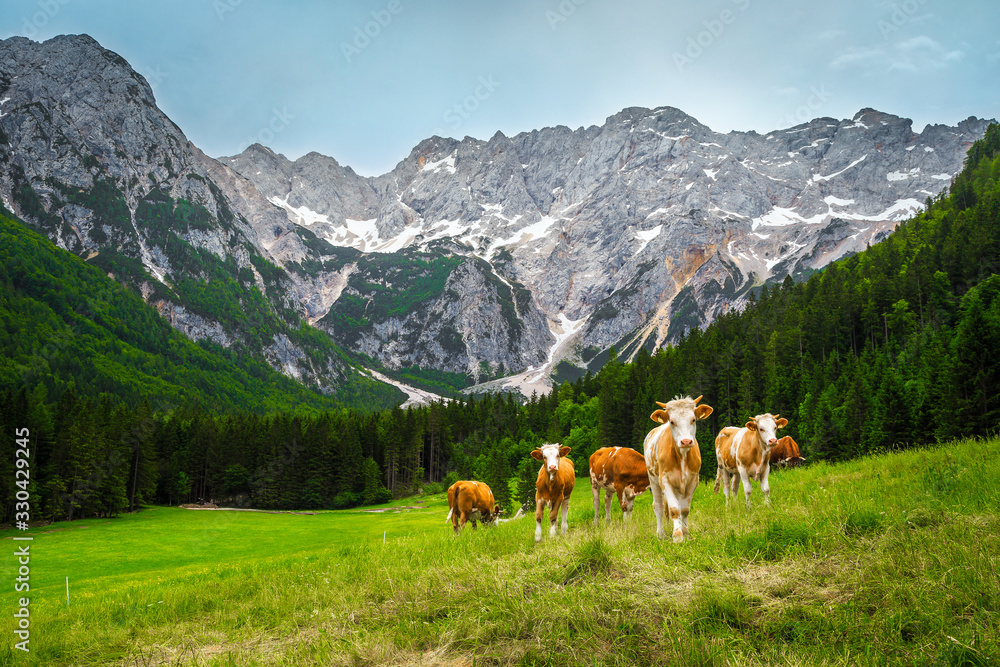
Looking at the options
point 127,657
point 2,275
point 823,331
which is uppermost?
point 2,275

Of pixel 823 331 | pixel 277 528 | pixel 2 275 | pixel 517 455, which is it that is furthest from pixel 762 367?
pixel 2 275

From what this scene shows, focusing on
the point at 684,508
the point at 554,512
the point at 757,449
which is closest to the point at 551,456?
the point at 554,512

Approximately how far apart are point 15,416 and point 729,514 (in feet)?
281

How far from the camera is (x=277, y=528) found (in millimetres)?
60469

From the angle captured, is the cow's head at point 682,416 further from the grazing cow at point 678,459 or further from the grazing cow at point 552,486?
the grazing cow at point 552,486

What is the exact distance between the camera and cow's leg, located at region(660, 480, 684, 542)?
10.2 m

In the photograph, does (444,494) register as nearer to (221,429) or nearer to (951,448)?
(221,429)

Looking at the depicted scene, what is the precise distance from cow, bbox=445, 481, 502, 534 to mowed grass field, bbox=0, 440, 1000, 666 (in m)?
Result: 6.98

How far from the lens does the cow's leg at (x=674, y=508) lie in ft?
33.4

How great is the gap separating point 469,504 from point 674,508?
34.9ft

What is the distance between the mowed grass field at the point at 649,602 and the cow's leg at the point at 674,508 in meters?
0.62

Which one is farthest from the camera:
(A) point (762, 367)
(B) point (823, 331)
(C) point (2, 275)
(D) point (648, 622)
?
(C) point (2, 275)

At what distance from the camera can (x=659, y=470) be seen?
Result: 1179cm

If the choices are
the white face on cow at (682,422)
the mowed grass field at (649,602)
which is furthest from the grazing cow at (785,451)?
the white face on cow at (682,422)
